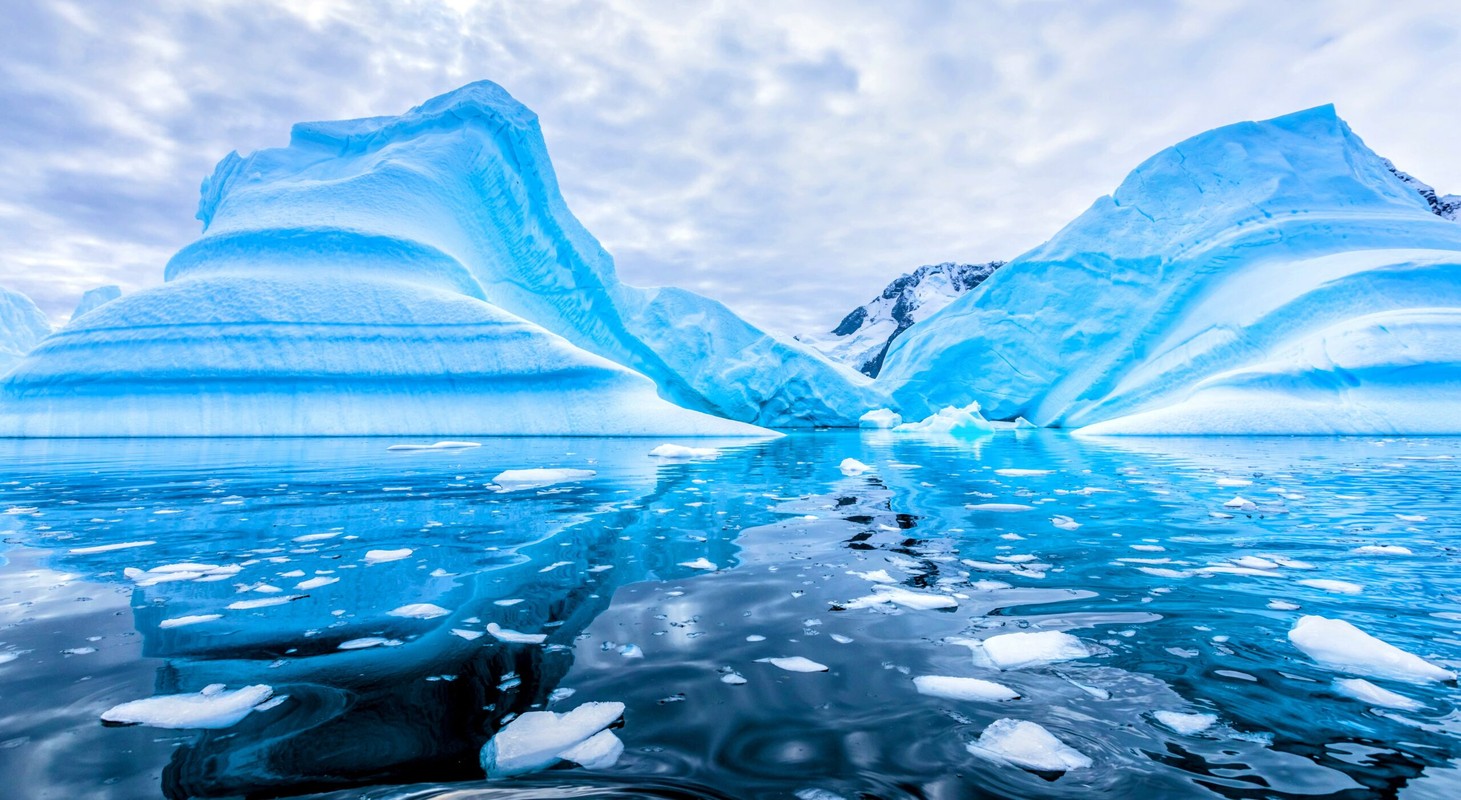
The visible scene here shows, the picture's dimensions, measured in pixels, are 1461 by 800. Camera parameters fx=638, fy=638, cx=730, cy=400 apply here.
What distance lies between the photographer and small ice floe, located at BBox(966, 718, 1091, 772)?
1.31 m

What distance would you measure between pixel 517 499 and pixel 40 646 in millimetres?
3457

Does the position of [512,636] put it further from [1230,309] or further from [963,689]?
[1230,309]

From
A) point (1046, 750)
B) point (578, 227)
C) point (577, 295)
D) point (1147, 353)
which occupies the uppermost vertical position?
point (578, 227)

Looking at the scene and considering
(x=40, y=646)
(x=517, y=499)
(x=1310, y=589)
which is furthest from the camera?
(x=517, y=499)

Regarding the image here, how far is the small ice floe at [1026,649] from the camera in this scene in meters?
1.86

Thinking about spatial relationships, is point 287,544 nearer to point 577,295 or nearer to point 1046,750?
point 1046,750

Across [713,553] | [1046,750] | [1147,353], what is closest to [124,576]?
[713,553]

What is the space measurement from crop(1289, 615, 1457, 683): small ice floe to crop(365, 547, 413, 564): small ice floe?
366 cm

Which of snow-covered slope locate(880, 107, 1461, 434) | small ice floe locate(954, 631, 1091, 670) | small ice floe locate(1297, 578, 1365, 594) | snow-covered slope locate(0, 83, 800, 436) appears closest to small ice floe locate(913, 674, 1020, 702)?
small ice floe locate(954, 631, 1091, 670)

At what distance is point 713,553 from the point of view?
3416 mm

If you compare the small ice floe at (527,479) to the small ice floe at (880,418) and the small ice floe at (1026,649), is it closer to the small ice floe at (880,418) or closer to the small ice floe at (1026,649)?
the small ice floe at (1026,649)

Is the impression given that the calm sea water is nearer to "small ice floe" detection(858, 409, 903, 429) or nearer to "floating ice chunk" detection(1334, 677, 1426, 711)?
"floating ice chunk" detection(1334, 677, 1426, 711)

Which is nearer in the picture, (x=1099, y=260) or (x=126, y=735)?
(x=126, y=735)

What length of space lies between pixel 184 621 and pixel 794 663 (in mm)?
2144
